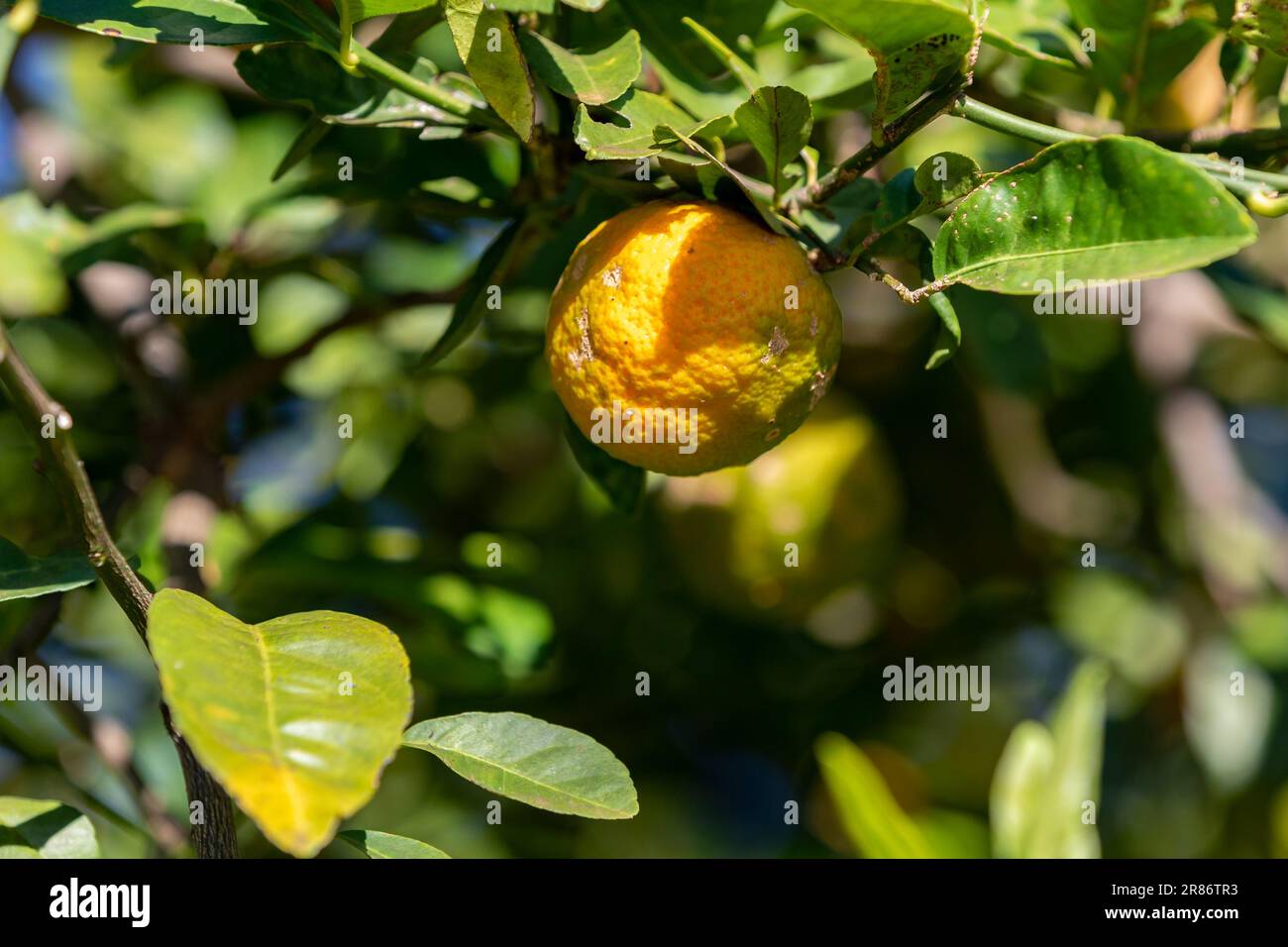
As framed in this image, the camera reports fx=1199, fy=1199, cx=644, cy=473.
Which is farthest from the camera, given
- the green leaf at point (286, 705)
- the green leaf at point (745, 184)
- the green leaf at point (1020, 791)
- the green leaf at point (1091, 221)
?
the green leaf at point (1020, 791)

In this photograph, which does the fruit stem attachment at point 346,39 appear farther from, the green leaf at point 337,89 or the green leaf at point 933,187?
the green leaf at point 933,187

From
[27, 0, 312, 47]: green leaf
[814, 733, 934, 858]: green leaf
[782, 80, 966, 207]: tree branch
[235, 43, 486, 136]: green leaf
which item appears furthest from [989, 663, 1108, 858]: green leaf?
[27, 0, 312, 47]: green leaf

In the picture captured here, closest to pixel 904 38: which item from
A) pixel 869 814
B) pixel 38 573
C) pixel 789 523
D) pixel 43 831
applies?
pixel 869 814

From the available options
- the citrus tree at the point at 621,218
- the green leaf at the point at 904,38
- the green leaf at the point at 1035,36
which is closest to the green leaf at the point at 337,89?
the citrus tree at the point at 621,218

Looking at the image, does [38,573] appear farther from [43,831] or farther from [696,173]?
[696,173]

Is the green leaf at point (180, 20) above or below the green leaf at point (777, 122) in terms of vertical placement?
above

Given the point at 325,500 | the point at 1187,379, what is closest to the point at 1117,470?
the point at 1187,379
